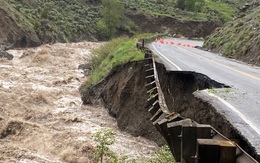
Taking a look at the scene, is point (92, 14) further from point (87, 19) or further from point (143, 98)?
point (143, 98)

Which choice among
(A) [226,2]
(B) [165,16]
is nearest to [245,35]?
(B) [165,16]

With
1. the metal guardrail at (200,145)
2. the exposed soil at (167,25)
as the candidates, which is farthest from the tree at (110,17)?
the metal guardrail at (200,145)

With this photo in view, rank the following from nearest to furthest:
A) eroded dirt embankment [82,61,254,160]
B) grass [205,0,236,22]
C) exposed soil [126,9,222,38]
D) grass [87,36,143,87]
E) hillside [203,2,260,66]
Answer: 1. eroded dirt embankment [82,61,254,160]
2. grass [87,36,143,87]
3. hillside [203,2,260,66]
4. exposed soil [126,9,222,38]
5. grass [205,0,236,22]

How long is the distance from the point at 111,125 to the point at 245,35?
→ 1107 centimetres

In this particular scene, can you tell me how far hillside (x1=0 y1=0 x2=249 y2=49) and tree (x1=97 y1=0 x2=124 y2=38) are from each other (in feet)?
3.47

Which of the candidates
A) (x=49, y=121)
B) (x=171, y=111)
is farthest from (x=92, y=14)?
(x=171, y=111)

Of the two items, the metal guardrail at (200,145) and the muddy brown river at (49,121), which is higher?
the metal guardrail at (200,145)

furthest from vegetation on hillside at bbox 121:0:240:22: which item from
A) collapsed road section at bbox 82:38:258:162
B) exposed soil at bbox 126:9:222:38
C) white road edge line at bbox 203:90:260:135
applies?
white road edge line at bbox 203:90:260:135

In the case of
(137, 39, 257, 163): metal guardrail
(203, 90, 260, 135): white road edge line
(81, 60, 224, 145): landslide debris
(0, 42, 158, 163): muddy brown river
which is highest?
(137, 39, 257, 163): metal guardrail

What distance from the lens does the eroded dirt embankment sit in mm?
8173

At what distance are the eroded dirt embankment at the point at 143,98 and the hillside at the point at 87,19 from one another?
25.3 metres

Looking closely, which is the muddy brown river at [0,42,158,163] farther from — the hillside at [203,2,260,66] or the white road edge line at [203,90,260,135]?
the hillside at [203,2,260,66]

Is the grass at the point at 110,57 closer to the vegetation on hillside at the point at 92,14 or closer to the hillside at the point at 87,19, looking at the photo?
the hillside at the point at 87,19

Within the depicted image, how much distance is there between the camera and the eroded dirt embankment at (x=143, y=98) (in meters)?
8.17
